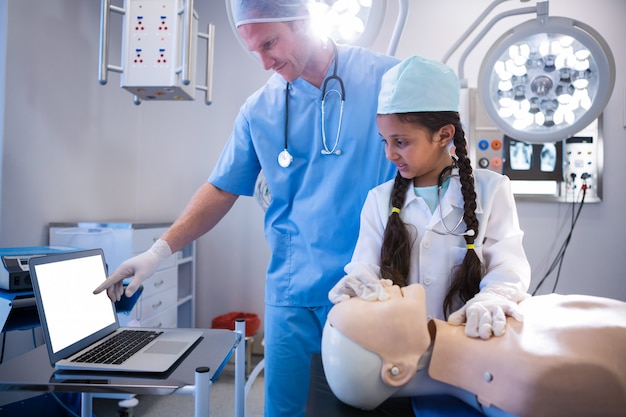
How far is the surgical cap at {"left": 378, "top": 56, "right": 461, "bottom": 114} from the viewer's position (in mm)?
933

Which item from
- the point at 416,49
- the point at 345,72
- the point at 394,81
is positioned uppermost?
the point at 416,49

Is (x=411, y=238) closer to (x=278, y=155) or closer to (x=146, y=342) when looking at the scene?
(x=278, y=155)

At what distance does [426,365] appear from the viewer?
68cm

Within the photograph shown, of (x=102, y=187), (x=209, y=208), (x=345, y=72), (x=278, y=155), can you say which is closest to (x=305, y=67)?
(x=345, y=72)

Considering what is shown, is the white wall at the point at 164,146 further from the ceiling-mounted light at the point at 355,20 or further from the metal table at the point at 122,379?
the ceiling-mounted light at the point at 355,20

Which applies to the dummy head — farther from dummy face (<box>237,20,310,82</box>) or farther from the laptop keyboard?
dummy face (<box>237,20,310,82</box>)

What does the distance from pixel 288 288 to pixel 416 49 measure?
248cm

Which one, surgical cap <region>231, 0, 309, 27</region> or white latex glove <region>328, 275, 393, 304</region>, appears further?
surgical cap <region>231, 0, 309, 27</region>

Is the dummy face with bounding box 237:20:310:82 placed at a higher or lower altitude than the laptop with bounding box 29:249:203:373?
higher

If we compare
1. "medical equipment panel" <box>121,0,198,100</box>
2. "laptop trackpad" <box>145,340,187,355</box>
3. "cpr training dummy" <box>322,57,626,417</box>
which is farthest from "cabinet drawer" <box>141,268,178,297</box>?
"cpr training dummy" <box>322,57,626,417</box>

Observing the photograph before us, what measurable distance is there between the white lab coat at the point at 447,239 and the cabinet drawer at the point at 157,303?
170cm

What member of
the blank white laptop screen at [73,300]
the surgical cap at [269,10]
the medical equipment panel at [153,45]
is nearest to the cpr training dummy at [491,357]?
the blank white laptop screen at [73,300]

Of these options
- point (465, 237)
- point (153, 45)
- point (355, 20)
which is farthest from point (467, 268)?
point (153, 45)

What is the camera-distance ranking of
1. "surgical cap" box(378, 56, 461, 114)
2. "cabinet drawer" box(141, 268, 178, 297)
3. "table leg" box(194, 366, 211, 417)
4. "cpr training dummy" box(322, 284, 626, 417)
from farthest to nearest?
"cabinet drawer" box(141, 268, 178, 297) → "surgical cap" box(378, 56, 461, 114) → "table leg" box(194, 366, 211, 417) → "cpr training dummy" box(322, 284, 626, 417)
